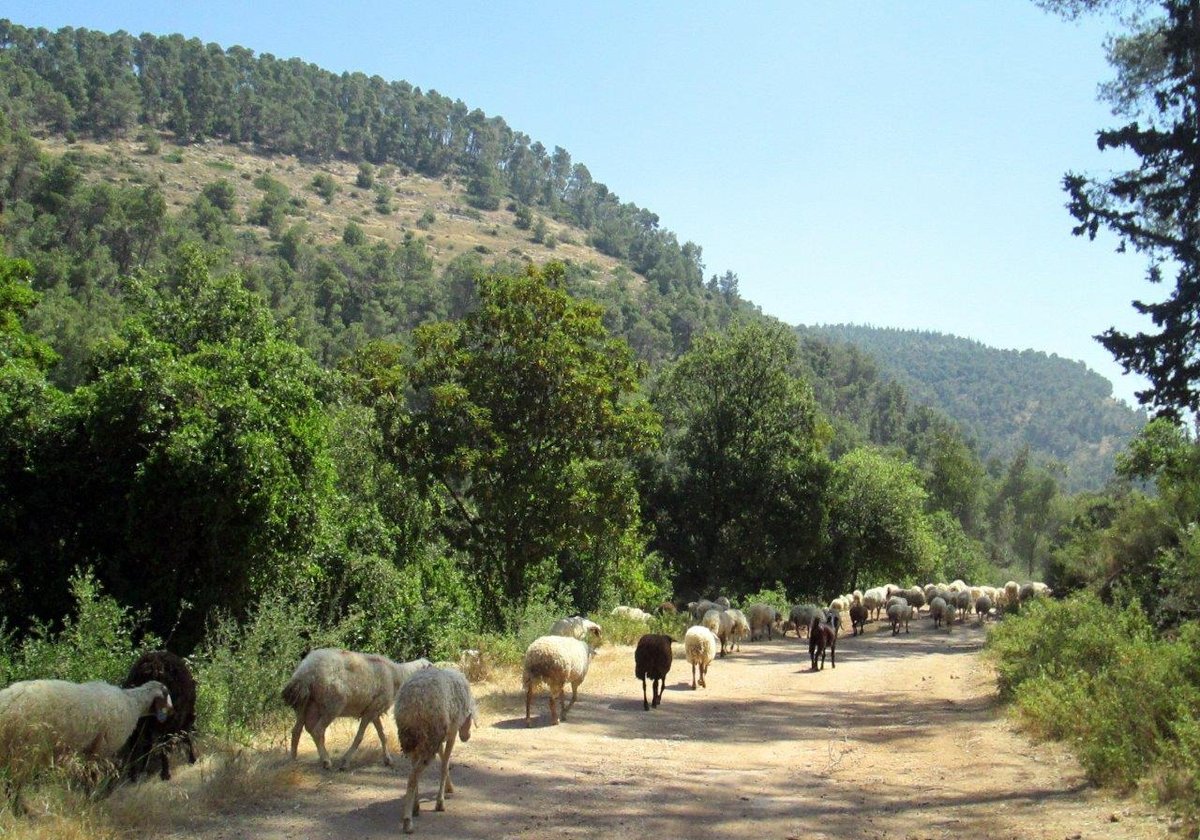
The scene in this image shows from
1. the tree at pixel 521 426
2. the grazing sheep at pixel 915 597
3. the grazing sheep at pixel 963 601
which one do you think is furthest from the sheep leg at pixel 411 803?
the grazing sheep at pixel 915 597

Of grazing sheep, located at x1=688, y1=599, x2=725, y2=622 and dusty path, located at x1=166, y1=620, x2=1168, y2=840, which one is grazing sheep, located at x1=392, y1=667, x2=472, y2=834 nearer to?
dusty path, located at x1=166, y1=620, x2=1168, y2=840

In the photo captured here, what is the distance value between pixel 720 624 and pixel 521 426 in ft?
24.3

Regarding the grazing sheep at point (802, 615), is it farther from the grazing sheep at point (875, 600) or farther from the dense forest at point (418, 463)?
the grazing sheep at point (875, 600)

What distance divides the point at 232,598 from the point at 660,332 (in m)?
126

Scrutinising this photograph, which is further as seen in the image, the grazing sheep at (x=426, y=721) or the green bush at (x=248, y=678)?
the green bush at (x=248, y=678)

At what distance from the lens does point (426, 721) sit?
341 inches

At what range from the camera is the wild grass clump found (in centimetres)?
886

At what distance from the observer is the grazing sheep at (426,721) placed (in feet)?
28.4

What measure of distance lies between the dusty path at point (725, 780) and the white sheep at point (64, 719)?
130cm

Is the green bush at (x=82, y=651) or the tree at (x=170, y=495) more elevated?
the tree at (x=170, y=495)

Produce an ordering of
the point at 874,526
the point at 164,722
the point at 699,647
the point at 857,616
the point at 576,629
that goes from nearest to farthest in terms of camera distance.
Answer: the point at 164,722 → the point at 699,647 → the point at 576,629 → the point at 857,616 → the point at 874,526

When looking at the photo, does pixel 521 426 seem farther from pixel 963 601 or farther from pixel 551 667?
pixel 963 601

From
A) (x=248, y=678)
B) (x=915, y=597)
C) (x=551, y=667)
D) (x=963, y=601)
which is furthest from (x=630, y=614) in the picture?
(x=915, y=597)

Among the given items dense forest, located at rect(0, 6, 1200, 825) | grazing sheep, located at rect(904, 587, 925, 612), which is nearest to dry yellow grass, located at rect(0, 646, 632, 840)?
dense forest, located at rect(0, 6, 1200, 825)
